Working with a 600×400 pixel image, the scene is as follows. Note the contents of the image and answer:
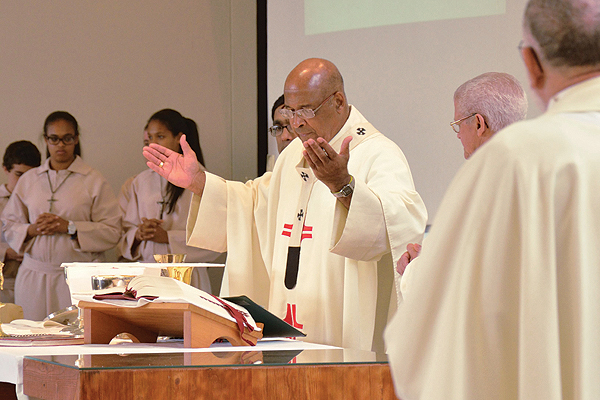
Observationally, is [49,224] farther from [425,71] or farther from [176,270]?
[176,270]

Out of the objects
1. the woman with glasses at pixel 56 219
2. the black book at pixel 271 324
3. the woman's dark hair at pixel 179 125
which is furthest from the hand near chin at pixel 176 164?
the woman's dark hair at pixel 179 125

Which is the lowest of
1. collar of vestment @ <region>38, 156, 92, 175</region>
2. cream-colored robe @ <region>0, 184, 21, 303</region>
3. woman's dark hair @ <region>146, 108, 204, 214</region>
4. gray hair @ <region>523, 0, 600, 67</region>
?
cream-colored robe @ <region>0, 184, 21, 303</region>

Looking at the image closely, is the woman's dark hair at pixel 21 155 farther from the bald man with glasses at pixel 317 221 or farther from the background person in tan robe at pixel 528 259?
the background person in tan robe at pixel 528 259

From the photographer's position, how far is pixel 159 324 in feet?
7.44

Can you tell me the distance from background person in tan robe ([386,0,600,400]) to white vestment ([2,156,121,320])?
5.65 meters

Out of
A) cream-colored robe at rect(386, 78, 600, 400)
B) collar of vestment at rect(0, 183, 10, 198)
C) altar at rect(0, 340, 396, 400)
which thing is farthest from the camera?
collar of vestment at rect(0, 183, 10, 198)

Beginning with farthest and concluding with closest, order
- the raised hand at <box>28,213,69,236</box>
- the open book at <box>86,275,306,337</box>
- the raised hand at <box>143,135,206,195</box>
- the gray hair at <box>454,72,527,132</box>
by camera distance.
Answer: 1. the raised hand at <box>28,213,69,236</box>
2. the raised hand at <box>143,135,206,195</box>
3. the gray hair at <box>454,72,527,132</box>
4. the open book at <box>86,275,306,337</box>

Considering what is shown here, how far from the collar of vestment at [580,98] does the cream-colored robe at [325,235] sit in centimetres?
177

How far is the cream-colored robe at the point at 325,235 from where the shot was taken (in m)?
3.09

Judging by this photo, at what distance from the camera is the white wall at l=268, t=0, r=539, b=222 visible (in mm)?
4809

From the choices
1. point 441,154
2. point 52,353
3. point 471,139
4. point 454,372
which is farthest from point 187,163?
point 454,372

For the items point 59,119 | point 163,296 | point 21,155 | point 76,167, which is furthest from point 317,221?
point 21,155

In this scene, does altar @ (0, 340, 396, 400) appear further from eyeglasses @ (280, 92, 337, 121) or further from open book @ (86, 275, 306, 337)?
eyeglasses @ (280, 92, 337, 121)

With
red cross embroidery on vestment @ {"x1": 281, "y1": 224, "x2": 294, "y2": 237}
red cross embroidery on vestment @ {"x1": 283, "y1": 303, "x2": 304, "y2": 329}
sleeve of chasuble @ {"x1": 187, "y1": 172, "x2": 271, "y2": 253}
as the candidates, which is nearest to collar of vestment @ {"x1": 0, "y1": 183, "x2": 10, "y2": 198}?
sleeve of chasuble @ {"x1": 187, "y1": 172, "x2": 271, "y2": 253}
